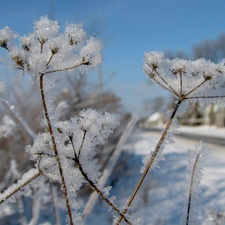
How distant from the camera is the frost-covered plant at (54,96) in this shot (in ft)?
2.48

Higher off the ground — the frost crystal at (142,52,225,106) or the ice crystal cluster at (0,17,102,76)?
the frost crystal at (142,52,225,106)

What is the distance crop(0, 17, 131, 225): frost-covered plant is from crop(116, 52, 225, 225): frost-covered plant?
0.14 meters

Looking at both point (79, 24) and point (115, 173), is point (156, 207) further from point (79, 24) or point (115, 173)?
point (79, 24)

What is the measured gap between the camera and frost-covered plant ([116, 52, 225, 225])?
33.0 inches

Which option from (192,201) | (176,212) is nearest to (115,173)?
(176,212)

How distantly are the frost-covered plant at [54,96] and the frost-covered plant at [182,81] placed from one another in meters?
0.14

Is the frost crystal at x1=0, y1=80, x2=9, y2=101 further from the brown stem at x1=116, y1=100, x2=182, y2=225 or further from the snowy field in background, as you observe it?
the snowy field in background

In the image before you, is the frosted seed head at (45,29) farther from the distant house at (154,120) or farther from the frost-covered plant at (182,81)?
the distant house at (154,120)

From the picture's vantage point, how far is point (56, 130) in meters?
0.81

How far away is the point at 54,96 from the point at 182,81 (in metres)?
0.35

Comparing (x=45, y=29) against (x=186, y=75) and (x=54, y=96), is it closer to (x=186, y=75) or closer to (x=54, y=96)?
(x=54, y=96)

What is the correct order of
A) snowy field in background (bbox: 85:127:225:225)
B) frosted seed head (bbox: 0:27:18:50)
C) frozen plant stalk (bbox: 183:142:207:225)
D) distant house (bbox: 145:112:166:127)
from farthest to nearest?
distant house (bbox: 145:112:166:127)
snowy field in background (bbox: 85:127:225:225)
frozen plant stalk (bbox: 183:142:207:225)
frosted seed head (bbox: 0:27:18:50)

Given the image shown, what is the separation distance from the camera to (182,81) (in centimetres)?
88

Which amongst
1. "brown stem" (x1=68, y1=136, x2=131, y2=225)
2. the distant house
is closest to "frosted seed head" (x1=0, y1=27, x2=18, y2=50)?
"brown stem" (x1=68, y1=136, x2=131, y2=225)
